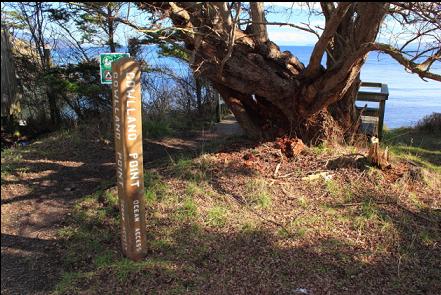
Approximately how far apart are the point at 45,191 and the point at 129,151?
253cm

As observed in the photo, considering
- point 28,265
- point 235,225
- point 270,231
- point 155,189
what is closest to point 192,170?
point 155,189

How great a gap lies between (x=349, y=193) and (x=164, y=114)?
18.5 ft

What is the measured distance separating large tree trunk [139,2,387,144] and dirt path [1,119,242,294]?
172 centimetres

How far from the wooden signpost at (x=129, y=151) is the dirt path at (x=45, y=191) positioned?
699 millimetres

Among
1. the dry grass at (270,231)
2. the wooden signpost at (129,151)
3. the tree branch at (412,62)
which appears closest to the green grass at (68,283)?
the dry grass at (270,231)

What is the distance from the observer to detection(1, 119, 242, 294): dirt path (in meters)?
4.03

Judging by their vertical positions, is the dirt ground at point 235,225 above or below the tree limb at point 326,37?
below

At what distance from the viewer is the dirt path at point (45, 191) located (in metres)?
4.03

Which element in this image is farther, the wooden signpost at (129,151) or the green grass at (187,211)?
the green grass at (187,211)

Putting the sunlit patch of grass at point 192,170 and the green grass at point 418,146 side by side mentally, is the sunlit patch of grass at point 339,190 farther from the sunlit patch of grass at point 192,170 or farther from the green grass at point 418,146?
the green grass at point 418,146

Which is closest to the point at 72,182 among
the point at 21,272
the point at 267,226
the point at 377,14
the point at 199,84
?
the point at 21,272

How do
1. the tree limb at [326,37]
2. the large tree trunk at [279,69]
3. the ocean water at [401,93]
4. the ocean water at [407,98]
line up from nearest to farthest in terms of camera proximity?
the tree limb at [326,37] → the large tree trunk at [279,69] → the ocean water at [401,93] → the ocean water at [407,98]

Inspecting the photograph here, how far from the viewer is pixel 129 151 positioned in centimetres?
387

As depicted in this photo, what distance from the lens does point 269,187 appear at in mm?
5773
